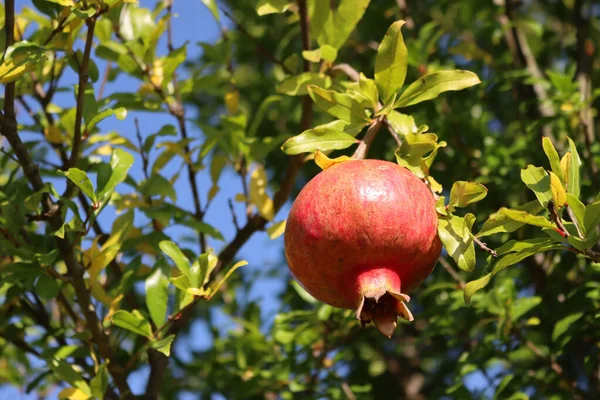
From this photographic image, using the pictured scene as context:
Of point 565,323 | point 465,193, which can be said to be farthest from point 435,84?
point 565,323

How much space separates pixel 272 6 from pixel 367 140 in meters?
0.50

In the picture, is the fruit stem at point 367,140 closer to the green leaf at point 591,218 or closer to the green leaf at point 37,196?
the green leaf at point 591,218

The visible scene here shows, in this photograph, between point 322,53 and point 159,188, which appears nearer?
point 322,53

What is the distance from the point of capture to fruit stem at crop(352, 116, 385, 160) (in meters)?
1.24

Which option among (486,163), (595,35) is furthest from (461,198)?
(595,35)

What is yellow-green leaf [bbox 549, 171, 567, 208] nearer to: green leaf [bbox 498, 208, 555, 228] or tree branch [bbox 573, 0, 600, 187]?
green leaf [bbox 498, 208, 555, 228]

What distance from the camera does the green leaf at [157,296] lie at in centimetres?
156

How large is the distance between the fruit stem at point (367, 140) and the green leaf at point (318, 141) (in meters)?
0.02

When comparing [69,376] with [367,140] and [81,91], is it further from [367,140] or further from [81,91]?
[367,140]

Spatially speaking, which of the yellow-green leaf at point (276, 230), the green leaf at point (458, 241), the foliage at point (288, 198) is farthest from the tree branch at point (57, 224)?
the green leaf at point (458, 241)

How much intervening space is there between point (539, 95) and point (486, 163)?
14.1 inches

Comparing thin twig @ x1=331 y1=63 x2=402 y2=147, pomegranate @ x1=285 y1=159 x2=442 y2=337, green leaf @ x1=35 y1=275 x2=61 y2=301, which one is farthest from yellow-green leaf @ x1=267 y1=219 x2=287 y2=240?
pomegranate @ x1=285 y1=159 x2=442 y2=337

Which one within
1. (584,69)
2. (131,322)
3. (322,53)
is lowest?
(584,69)

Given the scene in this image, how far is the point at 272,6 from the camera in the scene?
5.30 feet
